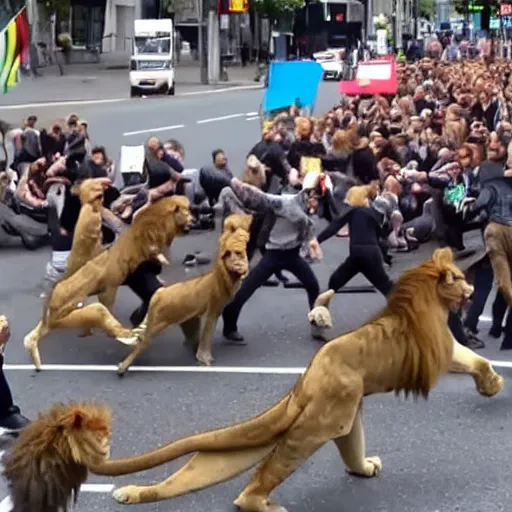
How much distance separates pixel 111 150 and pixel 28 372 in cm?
1607

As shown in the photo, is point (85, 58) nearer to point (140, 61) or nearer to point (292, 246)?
point (140, 61)

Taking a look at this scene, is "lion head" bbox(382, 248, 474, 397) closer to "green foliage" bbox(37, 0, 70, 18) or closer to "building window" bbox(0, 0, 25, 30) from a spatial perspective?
"building window" bbox(0, 0, 25, 30)

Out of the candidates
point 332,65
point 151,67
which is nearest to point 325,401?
point 151,67

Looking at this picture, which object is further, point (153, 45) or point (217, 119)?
point (153, 45)

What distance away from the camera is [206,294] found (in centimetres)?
1062

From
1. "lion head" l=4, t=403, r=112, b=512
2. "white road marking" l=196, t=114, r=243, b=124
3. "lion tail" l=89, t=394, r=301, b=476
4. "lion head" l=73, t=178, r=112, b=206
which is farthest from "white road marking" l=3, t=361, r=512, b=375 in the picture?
"white road marking" l=196, t=114, r=243, b=124

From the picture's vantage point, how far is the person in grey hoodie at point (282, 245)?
1153cm

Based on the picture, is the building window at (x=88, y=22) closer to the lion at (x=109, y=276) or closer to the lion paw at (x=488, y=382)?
the lion at (x=109, y=276)

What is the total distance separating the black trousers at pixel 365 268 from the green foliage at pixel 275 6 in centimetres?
5029

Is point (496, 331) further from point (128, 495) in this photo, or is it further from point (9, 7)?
point (9, 7)

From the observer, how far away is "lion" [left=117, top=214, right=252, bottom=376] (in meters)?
10.4

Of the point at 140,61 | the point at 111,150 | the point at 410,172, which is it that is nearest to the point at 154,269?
the point at 410,172

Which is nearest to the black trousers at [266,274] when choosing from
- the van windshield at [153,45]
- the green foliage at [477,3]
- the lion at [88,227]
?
the lion at [88,227]

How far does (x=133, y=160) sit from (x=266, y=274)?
6.20m
